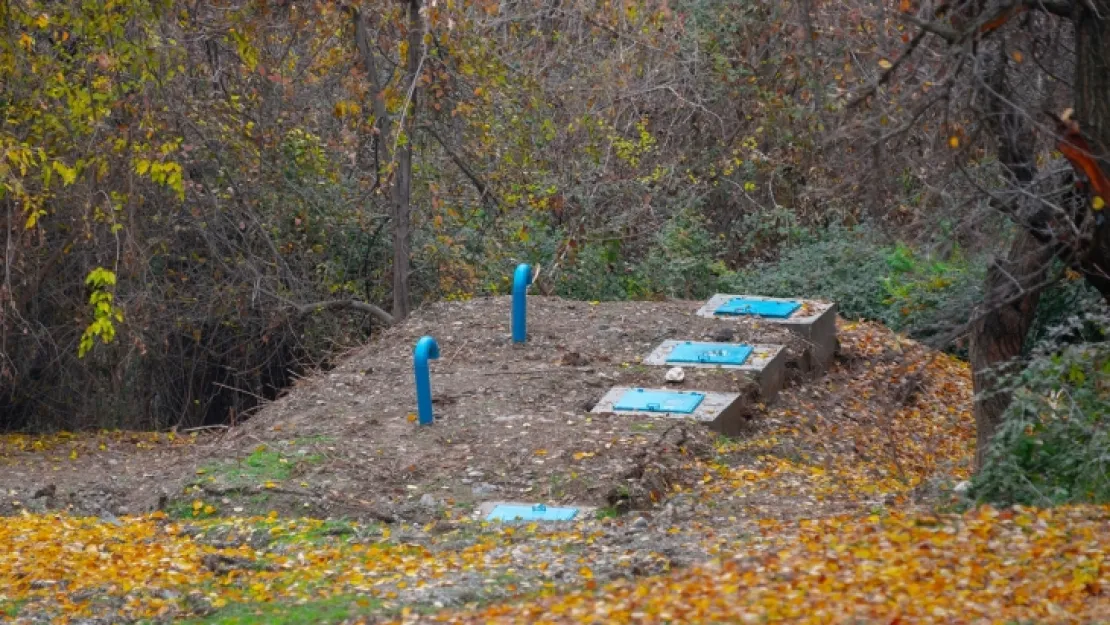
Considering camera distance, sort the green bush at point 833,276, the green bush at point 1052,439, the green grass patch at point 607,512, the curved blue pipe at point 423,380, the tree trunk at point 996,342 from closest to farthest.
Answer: the green bush at point 1052,439 < the green grass patch at point 607,512 < the tree trunk at point 996,342 < the curved blue pipe at point 423,380 < the green bush at point 833,276

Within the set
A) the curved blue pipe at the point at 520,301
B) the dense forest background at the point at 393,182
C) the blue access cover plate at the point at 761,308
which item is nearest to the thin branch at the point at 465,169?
the dense forest background at the point at 393,182

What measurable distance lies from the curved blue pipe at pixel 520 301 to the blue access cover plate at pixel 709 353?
1.23m

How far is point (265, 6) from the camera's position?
1261 cm

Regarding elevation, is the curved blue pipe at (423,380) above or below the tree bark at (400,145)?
below

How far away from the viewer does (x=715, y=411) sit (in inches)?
409

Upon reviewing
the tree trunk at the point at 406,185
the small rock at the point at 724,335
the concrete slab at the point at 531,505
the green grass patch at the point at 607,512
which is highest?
the tree trunk at the point at 406,185

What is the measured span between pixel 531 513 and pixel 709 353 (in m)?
3.33

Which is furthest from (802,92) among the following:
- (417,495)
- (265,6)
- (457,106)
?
(417,495)

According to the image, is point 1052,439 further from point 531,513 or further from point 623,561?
point 531,513

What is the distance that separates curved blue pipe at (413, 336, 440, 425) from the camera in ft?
32.8

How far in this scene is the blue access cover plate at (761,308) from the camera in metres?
12.7

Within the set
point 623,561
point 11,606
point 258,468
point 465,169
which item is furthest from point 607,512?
point 465,169

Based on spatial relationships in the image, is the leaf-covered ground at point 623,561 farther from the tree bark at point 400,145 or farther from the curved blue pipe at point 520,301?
the tree bark at point 400,145

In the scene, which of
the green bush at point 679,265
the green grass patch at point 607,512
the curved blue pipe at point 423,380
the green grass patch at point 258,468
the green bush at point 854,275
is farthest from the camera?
the green bush at point 679,265
